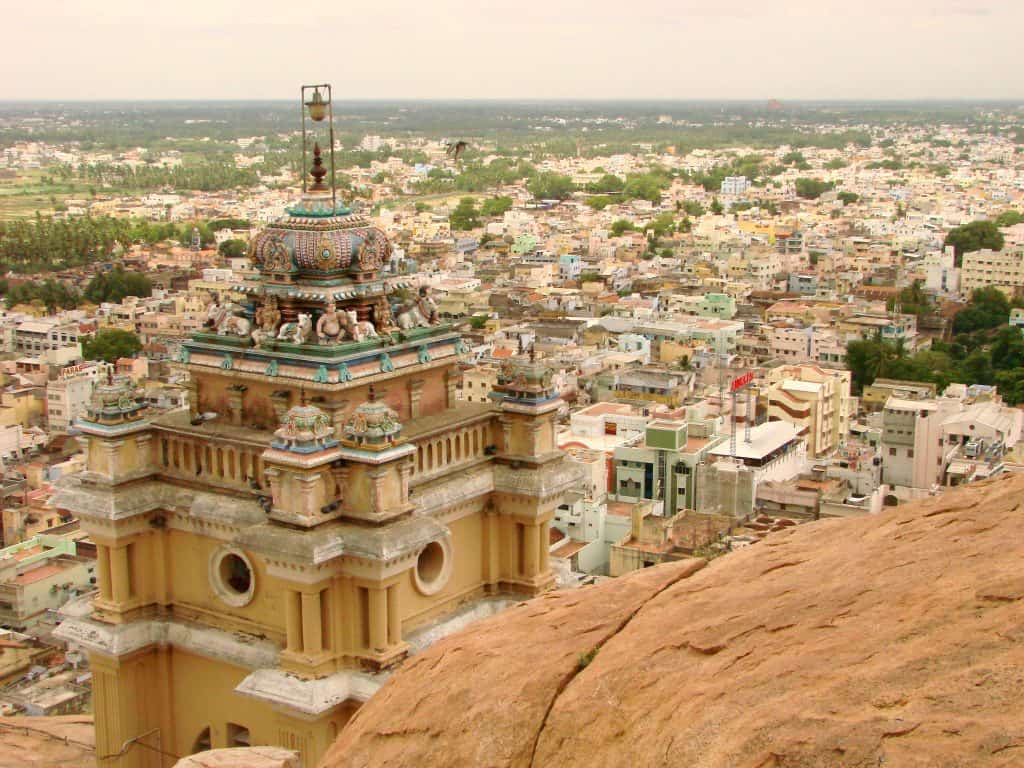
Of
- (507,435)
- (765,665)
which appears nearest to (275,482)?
(507,435)

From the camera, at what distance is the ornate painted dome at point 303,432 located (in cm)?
1072

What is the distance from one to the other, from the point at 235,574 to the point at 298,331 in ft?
7.55

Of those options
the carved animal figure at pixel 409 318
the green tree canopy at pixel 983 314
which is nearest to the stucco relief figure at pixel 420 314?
the carved animal figure at pixel 409 318

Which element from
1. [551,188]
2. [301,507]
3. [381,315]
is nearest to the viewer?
[301,507]

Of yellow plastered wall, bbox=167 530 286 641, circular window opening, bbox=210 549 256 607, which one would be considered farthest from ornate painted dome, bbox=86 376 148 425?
circular window opening, bbox=210 549 256 607

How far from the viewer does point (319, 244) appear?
474 inches

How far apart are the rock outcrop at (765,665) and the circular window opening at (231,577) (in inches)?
158

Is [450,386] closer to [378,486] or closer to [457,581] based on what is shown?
[457,581]

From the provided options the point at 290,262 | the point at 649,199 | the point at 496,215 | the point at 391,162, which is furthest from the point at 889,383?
the point at 391,162

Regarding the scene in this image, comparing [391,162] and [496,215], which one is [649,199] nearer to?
[496,215]

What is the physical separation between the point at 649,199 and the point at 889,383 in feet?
321

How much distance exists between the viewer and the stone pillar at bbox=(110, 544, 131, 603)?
40.7ft

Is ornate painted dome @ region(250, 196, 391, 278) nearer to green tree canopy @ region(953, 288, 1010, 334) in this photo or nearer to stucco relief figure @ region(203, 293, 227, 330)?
stucco relief figure @ region(203, 293, 227, 330)

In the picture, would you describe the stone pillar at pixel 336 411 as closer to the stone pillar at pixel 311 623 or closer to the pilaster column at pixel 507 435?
the stone pillar at pixel 311 623
